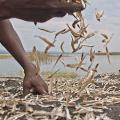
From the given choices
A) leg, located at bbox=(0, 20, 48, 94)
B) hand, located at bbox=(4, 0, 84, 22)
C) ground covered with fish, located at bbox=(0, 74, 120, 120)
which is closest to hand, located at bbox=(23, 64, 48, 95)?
leg, located at bbox=(0, 20, 48, 94)

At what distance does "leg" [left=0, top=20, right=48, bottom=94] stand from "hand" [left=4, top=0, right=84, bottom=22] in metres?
1.44

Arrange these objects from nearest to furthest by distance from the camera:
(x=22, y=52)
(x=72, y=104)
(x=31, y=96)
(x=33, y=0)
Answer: (x=33, y=0) → (x=72, y=104) → (x=31, y=96) → (x=22, y=52)

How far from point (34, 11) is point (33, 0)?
6cm

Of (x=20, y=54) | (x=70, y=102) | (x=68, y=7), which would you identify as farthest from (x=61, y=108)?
(x=20, y=54)

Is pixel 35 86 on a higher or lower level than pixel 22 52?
lower

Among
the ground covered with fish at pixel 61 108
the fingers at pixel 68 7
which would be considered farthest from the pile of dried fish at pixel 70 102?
the fingers at pixel 68 7

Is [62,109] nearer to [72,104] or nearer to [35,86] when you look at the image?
[72,104]

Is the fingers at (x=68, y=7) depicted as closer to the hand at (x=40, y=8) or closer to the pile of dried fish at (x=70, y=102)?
the hand at (x=40, y=8)

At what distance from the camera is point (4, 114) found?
117 inches

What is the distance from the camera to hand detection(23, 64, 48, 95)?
3.79 m

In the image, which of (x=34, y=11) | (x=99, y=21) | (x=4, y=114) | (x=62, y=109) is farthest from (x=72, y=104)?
(x=34, y=11)

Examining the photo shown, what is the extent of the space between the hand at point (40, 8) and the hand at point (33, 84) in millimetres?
1399

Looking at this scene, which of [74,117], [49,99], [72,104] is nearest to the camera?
[74,117]

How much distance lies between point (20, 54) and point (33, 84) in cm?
29
